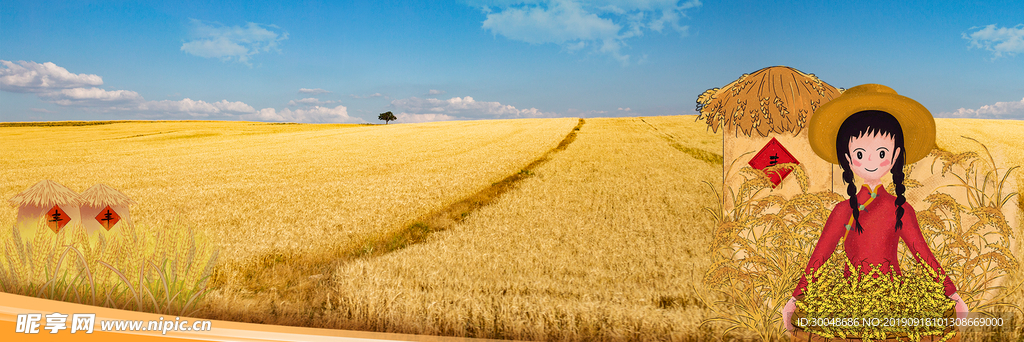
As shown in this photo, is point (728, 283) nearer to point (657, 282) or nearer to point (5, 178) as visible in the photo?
point (657, 282)

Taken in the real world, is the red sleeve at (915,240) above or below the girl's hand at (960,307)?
above

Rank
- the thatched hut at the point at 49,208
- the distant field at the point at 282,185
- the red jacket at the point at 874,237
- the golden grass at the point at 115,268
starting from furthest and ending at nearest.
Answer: the distant field at the point at 282,185 < the thatched hut at the point at 49,208 < the golden grass at the point at 115,268 < the red jacket at the point at 874,237

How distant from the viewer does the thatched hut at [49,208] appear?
17.5 feet

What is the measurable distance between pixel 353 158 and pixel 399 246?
61.3ft

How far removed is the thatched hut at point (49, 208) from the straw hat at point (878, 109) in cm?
769

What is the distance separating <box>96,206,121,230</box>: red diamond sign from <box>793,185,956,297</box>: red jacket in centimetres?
722

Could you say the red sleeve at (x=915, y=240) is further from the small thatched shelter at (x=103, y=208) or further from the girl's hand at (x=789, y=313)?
the small thatched shelter at (x=103, y=208)

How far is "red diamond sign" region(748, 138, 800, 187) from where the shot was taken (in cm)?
439

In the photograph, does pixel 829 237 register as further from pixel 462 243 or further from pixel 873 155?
pixel 462 243

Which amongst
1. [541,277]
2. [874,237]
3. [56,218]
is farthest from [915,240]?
[56,218]

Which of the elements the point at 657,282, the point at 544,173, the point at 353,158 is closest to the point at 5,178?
the point at 353,158

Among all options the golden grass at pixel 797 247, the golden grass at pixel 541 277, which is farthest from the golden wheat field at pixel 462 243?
the golden grass at pixel 797 247

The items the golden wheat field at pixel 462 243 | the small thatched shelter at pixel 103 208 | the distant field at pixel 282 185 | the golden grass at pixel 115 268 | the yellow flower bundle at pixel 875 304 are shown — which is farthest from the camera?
the distant field at pixel 282 185

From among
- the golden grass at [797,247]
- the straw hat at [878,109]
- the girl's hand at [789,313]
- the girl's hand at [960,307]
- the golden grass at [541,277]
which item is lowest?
the golden grass at [541,277]
